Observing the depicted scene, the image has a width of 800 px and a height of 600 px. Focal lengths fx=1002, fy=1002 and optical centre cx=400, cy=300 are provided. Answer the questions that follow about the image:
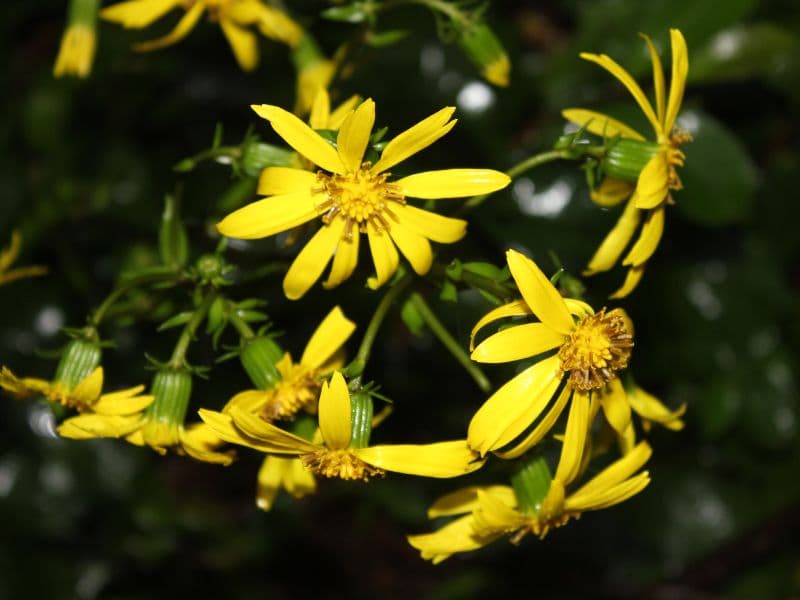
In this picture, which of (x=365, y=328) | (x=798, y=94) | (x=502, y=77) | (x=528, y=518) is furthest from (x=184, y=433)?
(x=798, y=94)

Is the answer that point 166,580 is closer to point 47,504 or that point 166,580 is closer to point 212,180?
point 47,504

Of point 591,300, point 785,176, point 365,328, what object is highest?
point 785,176

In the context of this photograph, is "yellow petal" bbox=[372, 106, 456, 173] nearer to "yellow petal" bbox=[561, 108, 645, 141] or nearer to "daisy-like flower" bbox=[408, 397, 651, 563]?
"yellow petal" bbox=[561, 108, 645, 141]

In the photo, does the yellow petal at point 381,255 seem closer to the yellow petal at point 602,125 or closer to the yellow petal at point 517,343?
the yellow petal at point 517,343

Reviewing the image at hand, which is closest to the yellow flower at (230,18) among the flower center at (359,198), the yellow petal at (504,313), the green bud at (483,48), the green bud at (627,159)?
the green bud at (483,48)

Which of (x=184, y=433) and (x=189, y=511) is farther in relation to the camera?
(x=189, y=511)

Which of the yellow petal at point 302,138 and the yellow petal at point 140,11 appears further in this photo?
the yellow petal at point 140,11
